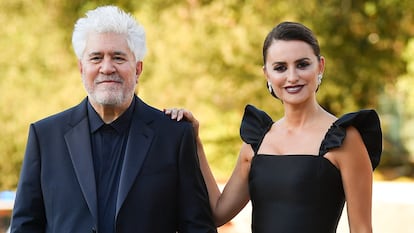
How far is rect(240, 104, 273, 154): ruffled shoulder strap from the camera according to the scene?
342 cm

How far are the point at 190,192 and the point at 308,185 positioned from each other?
0.42 metres

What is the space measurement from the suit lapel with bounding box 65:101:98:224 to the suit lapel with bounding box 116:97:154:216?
96 mm

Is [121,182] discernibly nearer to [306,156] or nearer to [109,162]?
[109,162]

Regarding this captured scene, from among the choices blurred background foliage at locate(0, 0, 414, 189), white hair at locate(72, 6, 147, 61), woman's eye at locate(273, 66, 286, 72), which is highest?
blurred background foliage at locate(0, 0, 414, 189)

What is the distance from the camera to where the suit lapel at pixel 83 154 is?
3.12 metres

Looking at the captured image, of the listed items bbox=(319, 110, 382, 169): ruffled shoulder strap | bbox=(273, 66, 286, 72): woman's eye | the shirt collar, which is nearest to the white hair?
the shirt collar

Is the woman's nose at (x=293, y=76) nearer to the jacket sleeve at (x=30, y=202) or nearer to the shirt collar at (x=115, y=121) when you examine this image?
the shirt collar at (x=115, y=121)

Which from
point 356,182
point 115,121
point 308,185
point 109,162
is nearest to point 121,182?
point 109,162

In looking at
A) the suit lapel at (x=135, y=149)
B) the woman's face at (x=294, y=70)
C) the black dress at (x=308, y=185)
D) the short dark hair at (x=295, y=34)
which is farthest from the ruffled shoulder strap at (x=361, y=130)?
the suit lapel at (x=135, y=149)

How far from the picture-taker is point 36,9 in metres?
12.6

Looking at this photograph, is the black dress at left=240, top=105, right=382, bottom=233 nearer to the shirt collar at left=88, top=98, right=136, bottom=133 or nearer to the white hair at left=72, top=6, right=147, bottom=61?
the shirt collar at left=88, top=98, right=136, bottom=133

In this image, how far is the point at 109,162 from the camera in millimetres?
3205

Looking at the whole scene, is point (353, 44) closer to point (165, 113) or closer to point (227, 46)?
point (227, 46)

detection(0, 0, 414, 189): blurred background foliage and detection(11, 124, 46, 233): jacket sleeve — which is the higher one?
detection(0, 0, 414, 189): blurred background foliage
